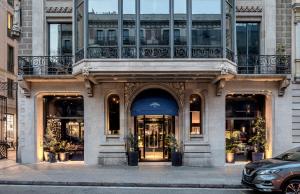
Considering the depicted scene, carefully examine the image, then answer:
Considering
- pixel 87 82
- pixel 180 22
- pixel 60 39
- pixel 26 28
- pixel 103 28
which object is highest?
pixel 26 28

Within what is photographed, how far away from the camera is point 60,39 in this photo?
25.8 metres

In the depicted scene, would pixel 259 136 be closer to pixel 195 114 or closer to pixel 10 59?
pixel 195 114

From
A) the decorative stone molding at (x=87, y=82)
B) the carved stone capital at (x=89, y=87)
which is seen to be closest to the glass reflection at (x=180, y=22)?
the decorative stone molding at (x=87, y=82)

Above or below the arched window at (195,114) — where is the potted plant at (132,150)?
below

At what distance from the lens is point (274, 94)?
24.9 metres

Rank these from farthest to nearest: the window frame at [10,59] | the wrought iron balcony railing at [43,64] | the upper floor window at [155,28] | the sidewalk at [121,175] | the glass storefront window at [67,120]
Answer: the window frame at [10,59]
the glass storefront window at [67,120]
the wrought iron balcony railing at [43,64]
the upper floor window at [155,28]
the sidewalk at [121,175]

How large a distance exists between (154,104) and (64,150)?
19.2ft

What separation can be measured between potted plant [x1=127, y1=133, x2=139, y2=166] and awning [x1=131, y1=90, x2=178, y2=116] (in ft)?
4.01

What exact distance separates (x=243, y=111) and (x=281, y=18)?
524cm

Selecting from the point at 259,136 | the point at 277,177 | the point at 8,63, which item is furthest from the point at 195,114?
the point at 8,63

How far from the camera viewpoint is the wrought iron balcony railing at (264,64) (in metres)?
24.5

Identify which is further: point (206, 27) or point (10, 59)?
point (10, 59)

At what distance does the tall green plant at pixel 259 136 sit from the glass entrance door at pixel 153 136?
176 inches

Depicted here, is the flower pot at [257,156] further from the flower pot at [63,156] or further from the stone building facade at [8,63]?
the stone building facade at [8,63]
